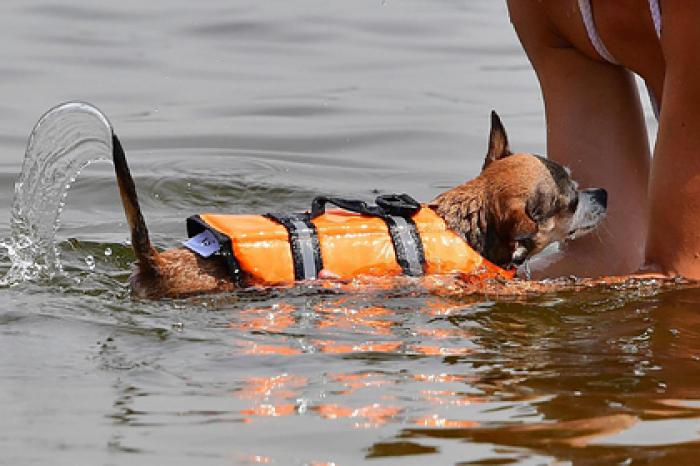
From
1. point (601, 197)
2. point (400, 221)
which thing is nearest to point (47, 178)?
point (400, 221)

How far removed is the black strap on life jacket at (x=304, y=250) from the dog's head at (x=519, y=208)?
0.71m

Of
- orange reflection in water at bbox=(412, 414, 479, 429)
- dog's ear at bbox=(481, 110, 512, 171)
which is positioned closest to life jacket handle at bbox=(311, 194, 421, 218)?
dog's ear at bbox=(481, 110, 512, 171)

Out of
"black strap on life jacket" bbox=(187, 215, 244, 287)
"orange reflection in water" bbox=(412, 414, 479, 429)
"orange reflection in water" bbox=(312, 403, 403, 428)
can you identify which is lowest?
"orange reflection in water" bbox=(412, 414, 479, 429)

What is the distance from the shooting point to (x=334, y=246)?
589 centimetres

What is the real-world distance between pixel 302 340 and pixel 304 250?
0.83 meters

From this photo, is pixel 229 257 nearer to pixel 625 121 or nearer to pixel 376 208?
pixel 376 208

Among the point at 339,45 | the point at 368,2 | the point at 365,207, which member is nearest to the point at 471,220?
the point at 365,207

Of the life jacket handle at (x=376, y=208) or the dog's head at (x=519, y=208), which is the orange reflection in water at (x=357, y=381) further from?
the dog's head at (x=519, y=208)

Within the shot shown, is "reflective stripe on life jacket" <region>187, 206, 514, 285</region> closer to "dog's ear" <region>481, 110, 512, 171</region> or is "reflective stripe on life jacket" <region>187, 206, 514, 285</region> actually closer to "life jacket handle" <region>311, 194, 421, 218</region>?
"life jacket handle" <region>311, 194, 421, 218</region>

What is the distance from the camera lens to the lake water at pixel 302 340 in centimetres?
400

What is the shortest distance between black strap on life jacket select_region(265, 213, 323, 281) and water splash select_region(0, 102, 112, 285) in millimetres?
827

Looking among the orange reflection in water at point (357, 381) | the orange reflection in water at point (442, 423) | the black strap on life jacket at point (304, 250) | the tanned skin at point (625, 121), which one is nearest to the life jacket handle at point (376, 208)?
the black strap on life jacket at point (304, 250)

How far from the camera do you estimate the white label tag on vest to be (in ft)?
19.1

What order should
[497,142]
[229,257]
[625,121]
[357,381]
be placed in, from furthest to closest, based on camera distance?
[497,142] < [625,121] < [229,257] < [357,381]
